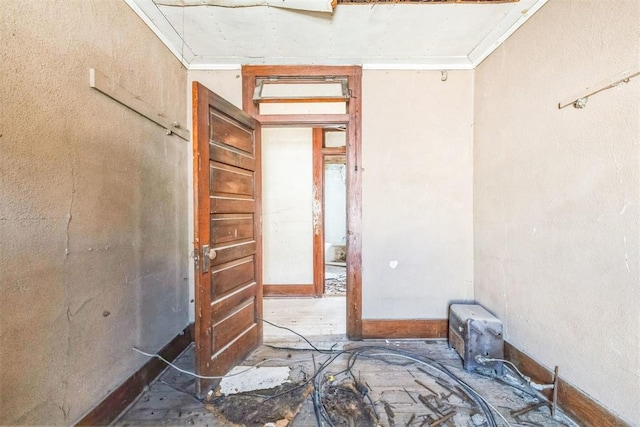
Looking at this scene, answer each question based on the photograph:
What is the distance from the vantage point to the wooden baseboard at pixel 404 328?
237 cm

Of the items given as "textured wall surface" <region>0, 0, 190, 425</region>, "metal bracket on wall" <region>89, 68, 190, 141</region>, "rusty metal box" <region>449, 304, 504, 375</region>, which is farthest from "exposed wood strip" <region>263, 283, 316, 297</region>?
"metal bracket on wall" <region>89, 68, 190, 141</region>

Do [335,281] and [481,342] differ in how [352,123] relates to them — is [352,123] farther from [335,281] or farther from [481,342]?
[335,281]

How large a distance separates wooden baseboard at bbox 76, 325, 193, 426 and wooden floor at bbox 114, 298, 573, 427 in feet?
0.16

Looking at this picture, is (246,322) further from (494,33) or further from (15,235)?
(494,33)

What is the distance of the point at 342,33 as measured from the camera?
1933 millimetres

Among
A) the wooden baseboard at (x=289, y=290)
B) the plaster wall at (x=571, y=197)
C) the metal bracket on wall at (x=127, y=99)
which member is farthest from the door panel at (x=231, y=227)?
the plaster wall at (x=571, y=197)

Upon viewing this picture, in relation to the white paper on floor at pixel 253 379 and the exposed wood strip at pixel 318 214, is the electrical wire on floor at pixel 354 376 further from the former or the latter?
the exposed wood strip at pixel 318 214

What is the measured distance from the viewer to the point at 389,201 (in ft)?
7.87

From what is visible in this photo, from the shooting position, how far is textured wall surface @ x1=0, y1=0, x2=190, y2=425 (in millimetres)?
1026

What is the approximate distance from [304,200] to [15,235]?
2.90 m

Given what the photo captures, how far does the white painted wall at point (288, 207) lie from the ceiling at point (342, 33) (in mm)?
1421

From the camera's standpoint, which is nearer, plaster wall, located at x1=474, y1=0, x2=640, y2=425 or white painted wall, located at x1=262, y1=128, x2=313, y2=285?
plaster wall, located at x1=474, y1=0, x2=640, y2=425

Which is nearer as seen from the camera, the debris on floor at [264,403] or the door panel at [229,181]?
the debris on floor at [264,403]

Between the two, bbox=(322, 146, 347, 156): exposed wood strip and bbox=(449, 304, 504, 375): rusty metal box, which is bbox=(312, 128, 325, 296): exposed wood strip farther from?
bbox=(449, 304, 504, 375): rusty metal box
